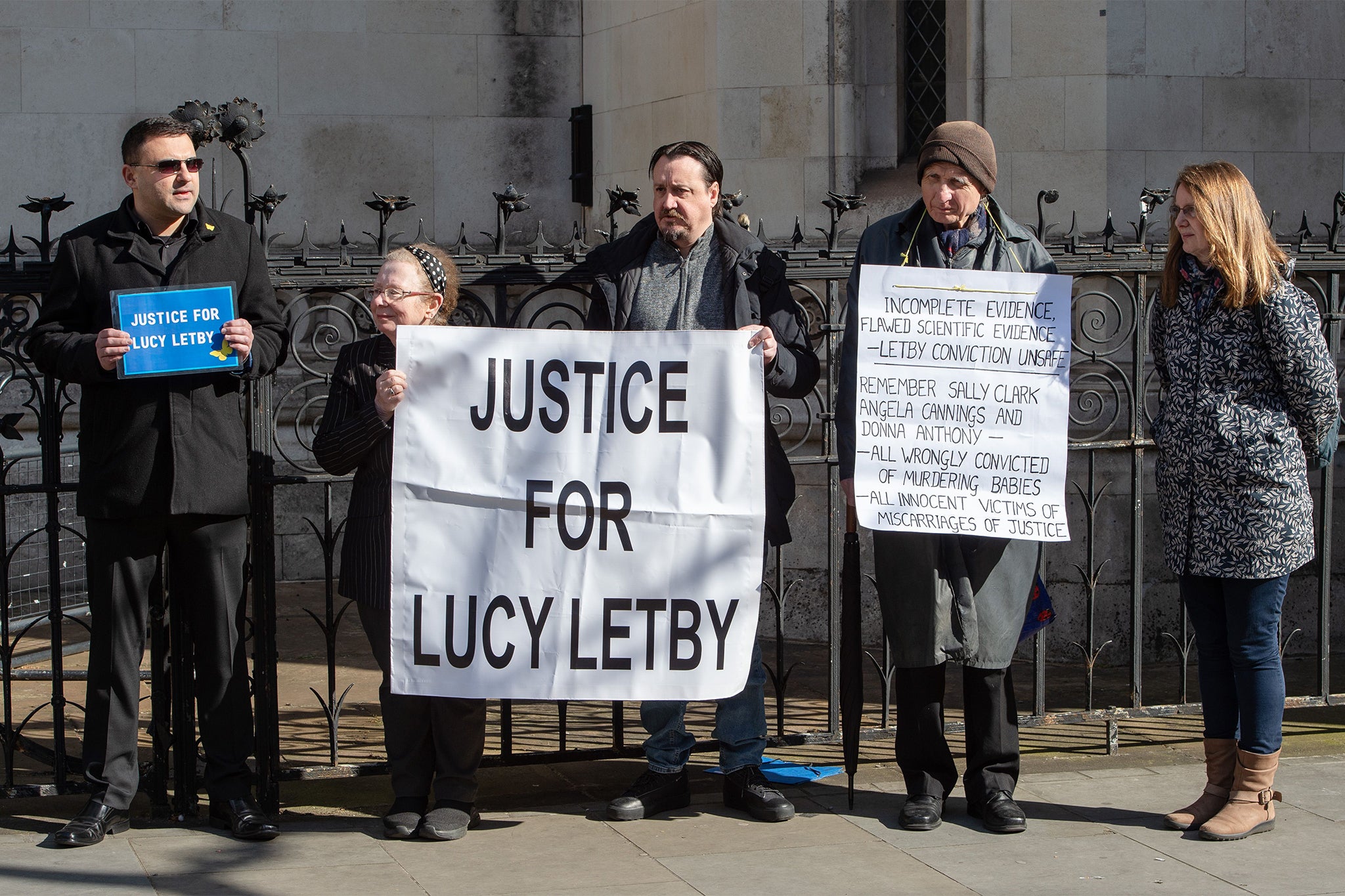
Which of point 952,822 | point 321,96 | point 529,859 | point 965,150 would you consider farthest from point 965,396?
point 321,96

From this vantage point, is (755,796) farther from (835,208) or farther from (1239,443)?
(835,208)

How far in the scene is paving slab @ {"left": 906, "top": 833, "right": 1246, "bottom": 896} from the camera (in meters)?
4.48

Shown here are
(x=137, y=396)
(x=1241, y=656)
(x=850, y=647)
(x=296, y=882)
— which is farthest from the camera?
(x=850, y=647)

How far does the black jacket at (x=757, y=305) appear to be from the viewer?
5016 millimetres

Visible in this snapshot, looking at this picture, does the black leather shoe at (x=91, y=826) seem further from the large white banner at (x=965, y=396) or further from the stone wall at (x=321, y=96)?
the stone wall at (x=321, y=96)

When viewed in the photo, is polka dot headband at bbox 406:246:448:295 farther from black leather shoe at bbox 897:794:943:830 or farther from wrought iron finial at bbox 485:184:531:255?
black leather shoe at bbox 897:794:943:830

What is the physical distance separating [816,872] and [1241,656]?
153 cm

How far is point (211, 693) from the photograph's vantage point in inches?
194

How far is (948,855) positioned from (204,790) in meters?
2.60

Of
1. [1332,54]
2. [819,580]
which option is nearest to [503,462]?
[819,580]

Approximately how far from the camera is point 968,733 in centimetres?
516

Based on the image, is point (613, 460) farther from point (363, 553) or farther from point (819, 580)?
point (819, 580)

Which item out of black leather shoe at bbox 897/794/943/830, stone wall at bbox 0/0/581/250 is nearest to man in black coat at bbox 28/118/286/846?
black leather shoe at bbox 897/794/943/830

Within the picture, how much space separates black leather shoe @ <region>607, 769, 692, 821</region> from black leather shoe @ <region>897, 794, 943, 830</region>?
2.45ft
